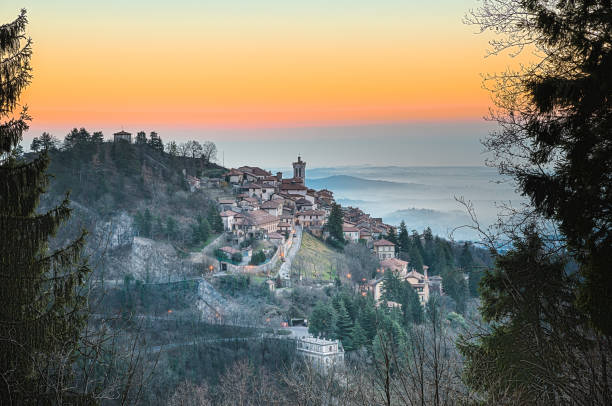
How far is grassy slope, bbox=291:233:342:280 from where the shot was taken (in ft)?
148

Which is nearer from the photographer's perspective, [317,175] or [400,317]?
[400,317]

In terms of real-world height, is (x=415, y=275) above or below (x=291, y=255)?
below

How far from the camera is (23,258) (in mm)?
4734

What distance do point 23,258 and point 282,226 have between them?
153 feet

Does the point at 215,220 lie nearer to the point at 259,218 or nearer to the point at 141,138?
the point at 259,218

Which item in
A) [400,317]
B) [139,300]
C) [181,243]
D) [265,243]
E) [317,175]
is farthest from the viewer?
[317,175]

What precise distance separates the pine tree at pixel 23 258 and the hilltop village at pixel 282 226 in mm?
34532

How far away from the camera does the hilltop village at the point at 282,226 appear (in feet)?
147

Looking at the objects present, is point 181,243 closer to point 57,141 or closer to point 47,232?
point 57,141

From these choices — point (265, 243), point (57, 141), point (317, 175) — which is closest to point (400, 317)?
point (265, 243)

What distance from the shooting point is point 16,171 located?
15.5ft

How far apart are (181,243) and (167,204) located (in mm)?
9581

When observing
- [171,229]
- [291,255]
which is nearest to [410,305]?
[291,255]

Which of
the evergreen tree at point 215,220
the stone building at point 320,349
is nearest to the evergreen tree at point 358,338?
the stone building at point 320,349
